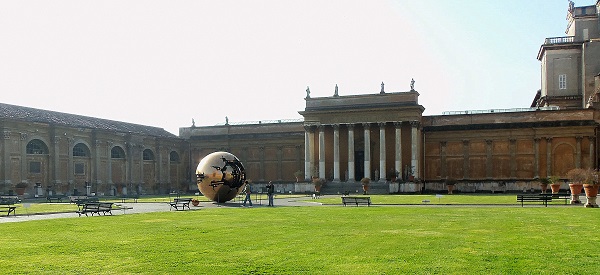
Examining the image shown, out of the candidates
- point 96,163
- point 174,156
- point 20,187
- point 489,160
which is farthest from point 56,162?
point 489,160

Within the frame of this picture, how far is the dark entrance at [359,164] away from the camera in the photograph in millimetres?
67625

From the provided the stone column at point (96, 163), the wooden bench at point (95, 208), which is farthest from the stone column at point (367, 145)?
the wooden bench at point (95, 208)

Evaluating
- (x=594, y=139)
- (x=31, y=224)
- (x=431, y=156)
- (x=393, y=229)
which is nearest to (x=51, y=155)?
(x=31, y=224)

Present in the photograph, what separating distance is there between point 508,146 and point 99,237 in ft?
184

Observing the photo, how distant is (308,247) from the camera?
555 inches

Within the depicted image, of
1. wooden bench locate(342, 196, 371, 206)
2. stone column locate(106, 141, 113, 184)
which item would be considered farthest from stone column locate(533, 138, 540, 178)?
stone column locate(106, 141, 113, 184)

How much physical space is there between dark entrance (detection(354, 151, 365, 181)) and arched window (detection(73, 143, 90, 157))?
3065 centimetres

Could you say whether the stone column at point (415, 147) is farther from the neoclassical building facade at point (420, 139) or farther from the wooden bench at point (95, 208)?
the wooden bench at point (95, 208)

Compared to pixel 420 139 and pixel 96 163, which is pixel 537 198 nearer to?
pixel 420 139

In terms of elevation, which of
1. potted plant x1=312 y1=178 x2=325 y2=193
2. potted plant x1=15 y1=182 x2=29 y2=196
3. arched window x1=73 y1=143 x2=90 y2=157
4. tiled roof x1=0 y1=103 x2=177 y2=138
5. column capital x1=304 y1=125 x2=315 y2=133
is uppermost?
tiled roof x1=0 y1=103 x2=177 y2=138

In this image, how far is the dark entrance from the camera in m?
67.6

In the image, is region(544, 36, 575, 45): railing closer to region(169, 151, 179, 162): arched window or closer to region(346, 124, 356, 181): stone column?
region(346, 124, 356, 181): stone column

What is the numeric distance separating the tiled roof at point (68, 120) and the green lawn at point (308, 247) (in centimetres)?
3628

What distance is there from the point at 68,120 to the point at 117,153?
296 inches
